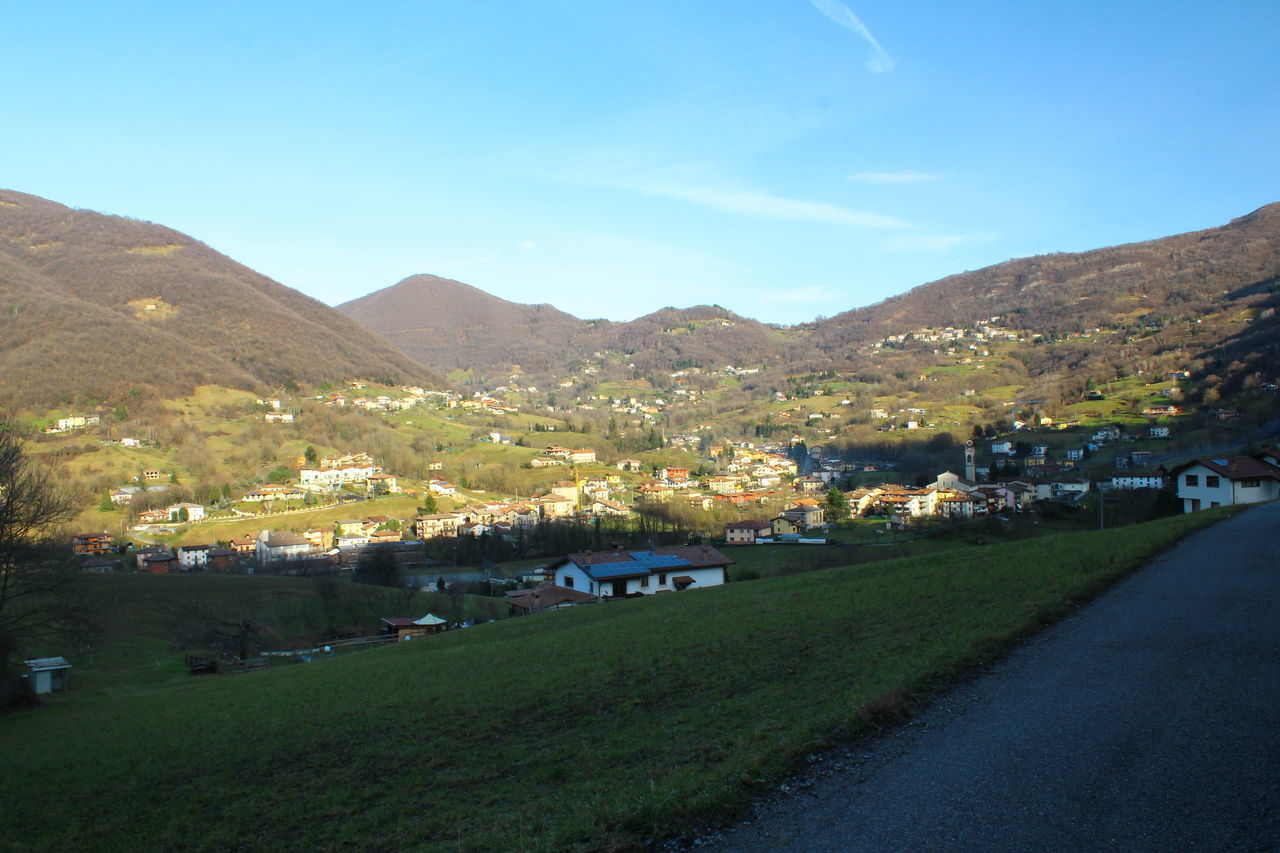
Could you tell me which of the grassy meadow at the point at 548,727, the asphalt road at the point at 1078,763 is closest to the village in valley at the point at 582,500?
the grassy meadow at the point at 548,727

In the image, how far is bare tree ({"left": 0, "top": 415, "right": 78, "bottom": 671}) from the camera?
71.8 feet

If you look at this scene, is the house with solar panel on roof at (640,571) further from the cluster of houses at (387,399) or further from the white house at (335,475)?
the cluster of houses at (387,399)

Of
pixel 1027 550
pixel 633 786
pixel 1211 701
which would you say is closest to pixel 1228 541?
pixel 1027 550

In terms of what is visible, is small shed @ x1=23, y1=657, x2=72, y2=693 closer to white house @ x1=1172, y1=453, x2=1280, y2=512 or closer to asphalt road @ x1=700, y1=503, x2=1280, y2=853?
asphalt road @ x1=700, y1=503, x2=1280, y2=853

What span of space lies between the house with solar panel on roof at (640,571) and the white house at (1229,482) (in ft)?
75.7

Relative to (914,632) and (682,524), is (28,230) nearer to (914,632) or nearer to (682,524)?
(682,524)

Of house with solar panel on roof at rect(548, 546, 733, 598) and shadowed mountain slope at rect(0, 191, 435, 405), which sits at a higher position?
shadowed mountain slope at rect(0, 191, 435, 405)

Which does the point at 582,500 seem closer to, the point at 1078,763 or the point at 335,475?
the point at 335,475

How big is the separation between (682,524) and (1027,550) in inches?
2182

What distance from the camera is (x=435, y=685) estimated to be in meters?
15.1

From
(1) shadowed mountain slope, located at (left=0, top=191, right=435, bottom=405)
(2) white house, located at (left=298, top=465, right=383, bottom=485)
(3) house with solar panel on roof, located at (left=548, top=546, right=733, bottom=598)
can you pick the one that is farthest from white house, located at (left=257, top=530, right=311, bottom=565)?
(1) shadowed mountain slope, located at (left=0, top=191, right=435, bottom=405)

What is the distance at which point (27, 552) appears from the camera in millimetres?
22828

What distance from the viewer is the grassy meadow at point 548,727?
673 cm

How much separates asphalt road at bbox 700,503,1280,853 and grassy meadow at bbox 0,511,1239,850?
60 centimetres
